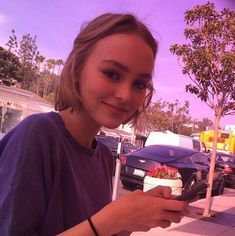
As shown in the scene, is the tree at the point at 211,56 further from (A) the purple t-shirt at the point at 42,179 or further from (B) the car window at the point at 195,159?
(A) the purple t-shirt at the point at 42,179

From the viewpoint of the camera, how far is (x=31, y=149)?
1.12 meters

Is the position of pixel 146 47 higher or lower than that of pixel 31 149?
higher

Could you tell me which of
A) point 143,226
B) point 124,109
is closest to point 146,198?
point 143,226

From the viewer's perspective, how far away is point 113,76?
130cm

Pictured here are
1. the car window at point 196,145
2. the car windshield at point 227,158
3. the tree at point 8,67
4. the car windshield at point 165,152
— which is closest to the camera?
the car windshield at point 165,152

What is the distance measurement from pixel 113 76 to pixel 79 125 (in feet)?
0.66

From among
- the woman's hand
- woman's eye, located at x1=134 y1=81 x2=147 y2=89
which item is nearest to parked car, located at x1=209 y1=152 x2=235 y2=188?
woman's eye, located at x1=134 y1=81 x2=147 y2=89

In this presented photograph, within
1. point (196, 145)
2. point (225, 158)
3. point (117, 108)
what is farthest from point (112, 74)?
point (196, 145)

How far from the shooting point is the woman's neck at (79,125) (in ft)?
4.47

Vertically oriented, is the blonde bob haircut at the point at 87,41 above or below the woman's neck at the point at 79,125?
above

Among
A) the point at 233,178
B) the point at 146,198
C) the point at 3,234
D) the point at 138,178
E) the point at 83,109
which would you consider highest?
the point at 83,109

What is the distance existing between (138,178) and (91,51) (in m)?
10.1

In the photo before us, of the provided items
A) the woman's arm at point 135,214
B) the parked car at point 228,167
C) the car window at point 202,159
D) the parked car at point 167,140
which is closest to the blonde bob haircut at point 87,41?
the woman's arm at point 135,214

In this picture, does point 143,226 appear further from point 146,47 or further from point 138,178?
point 138,178
